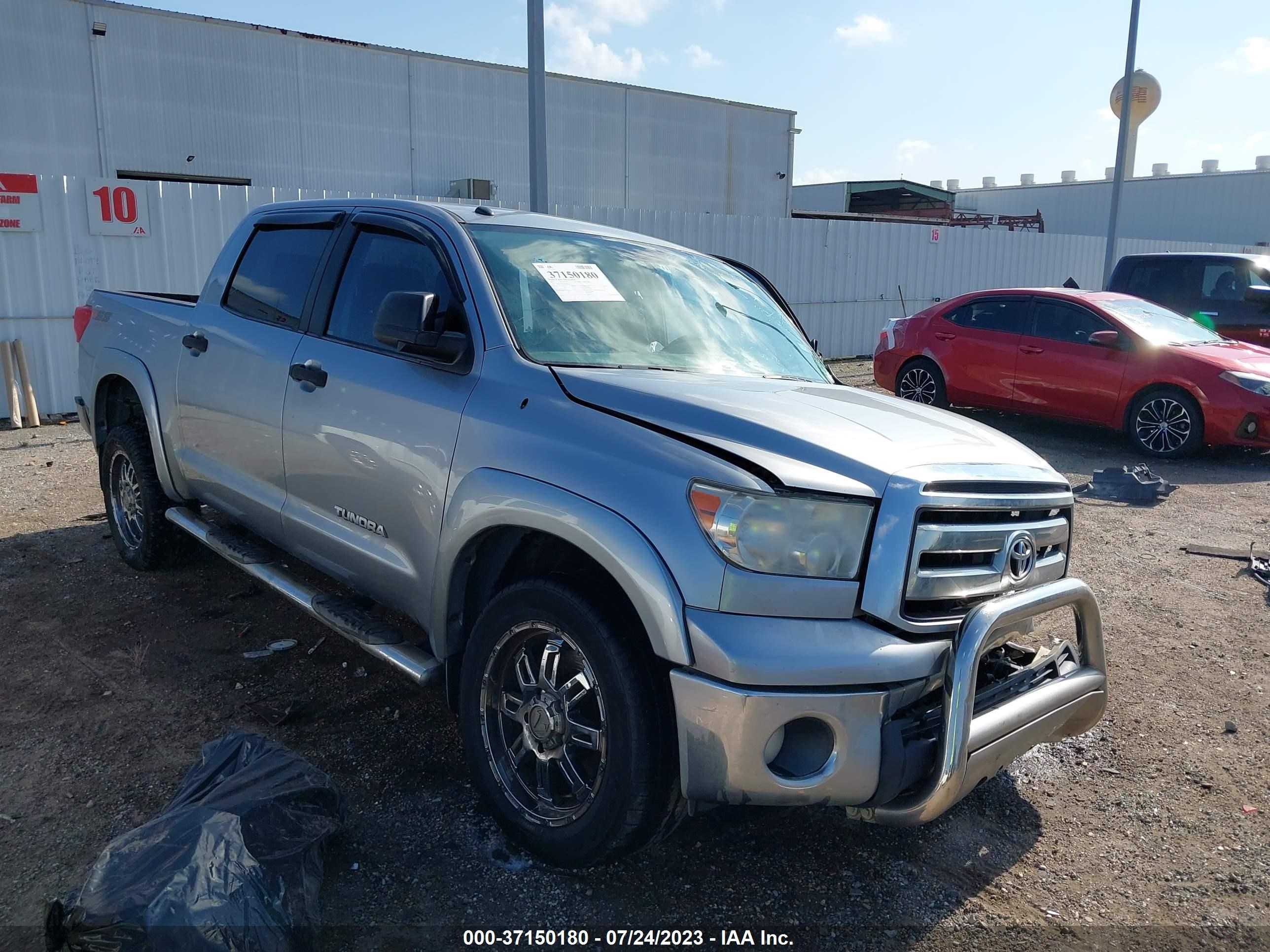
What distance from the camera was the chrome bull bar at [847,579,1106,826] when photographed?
246cm

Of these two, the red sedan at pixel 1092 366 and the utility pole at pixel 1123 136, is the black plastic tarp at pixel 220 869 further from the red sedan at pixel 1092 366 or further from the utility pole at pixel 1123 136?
the utility pole at pixel 1123 136

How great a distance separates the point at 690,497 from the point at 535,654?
766 mm

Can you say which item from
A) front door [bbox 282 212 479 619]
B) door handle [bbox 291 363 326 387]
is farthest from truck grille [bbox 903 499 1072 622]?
door handle [bbox 291 363 326 387]

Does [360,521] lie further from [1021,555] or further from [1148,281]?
[1148,281]

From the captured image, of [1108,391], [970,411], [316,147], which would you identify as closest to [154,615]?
[1108,391]

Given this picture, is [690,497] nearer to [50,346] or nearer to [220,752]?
[220,752]

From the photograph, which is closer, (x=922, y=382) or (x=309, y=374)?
(x=309, y=374)

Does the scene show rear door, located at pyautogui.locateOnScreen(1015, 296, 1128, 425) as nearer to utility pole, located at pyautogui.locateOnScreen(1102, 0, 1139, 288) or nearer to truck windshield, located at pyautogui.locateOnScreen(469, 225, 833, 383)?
truck windshield, located at pyautogui.locateOnScreen(469, 225, 833, 383)

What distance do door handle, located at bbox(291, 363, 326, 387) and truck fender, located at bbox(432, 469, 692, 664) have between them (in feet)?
3.21

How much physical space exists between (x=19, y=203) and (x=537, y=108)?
210 inches

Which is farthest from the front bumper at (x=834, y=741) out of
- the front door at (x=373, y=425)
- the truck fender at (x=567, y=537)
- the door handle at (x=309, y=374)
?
the door handle at (x=309, y=374)

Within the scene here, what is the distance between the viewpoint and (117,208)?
1033 centimetres

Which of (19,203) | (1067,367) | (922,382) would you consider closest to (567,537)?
(1067,367)

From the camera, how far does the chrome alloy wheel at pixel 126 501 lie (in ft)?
17.8
